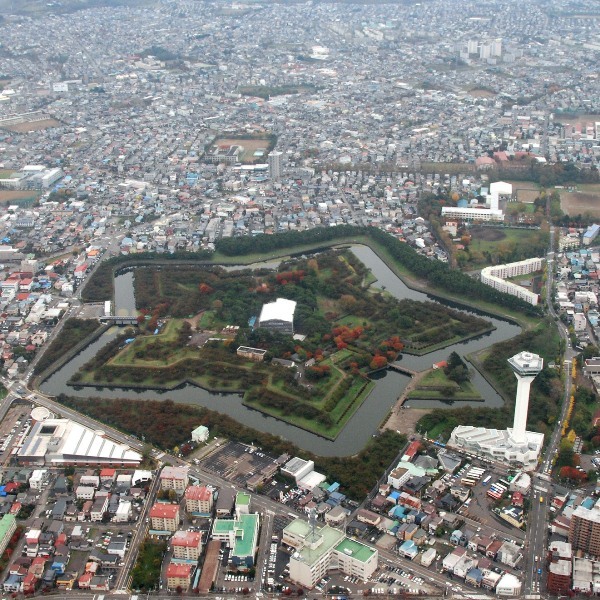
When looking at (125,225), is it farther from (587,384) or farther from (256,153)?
(587,384)

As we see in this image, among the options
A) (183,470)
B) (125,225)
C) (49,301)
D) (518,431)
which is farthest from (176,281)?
(518,431)

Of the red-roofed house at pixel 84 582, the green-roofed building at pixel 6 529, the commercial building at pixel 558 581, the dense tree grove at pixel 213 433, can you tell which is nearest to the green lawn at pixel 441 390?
the dense tree grove at pixel 213 433

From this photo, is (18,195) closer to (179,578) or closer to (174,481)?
(174,481)

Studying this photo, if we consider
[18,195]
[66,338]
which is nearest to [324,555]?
[66,338]

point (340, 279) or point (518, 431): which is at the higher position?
point (518, 431)

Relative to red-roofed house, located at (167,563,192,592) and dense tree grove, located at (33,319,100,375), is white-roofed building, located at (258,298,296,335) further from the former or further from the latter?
red-roofed house, located at (167,563,192,592)

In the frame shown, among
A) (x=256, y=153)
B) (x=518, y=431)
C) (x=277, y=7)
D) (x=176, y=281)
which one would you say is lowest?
(x=277, y=7)

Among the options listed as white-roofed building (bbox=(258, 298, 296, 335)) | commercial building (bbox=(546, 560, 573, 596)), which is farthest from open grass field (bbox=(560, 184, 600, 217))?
commercial building (bbox=(546, 560, 573, 596))
